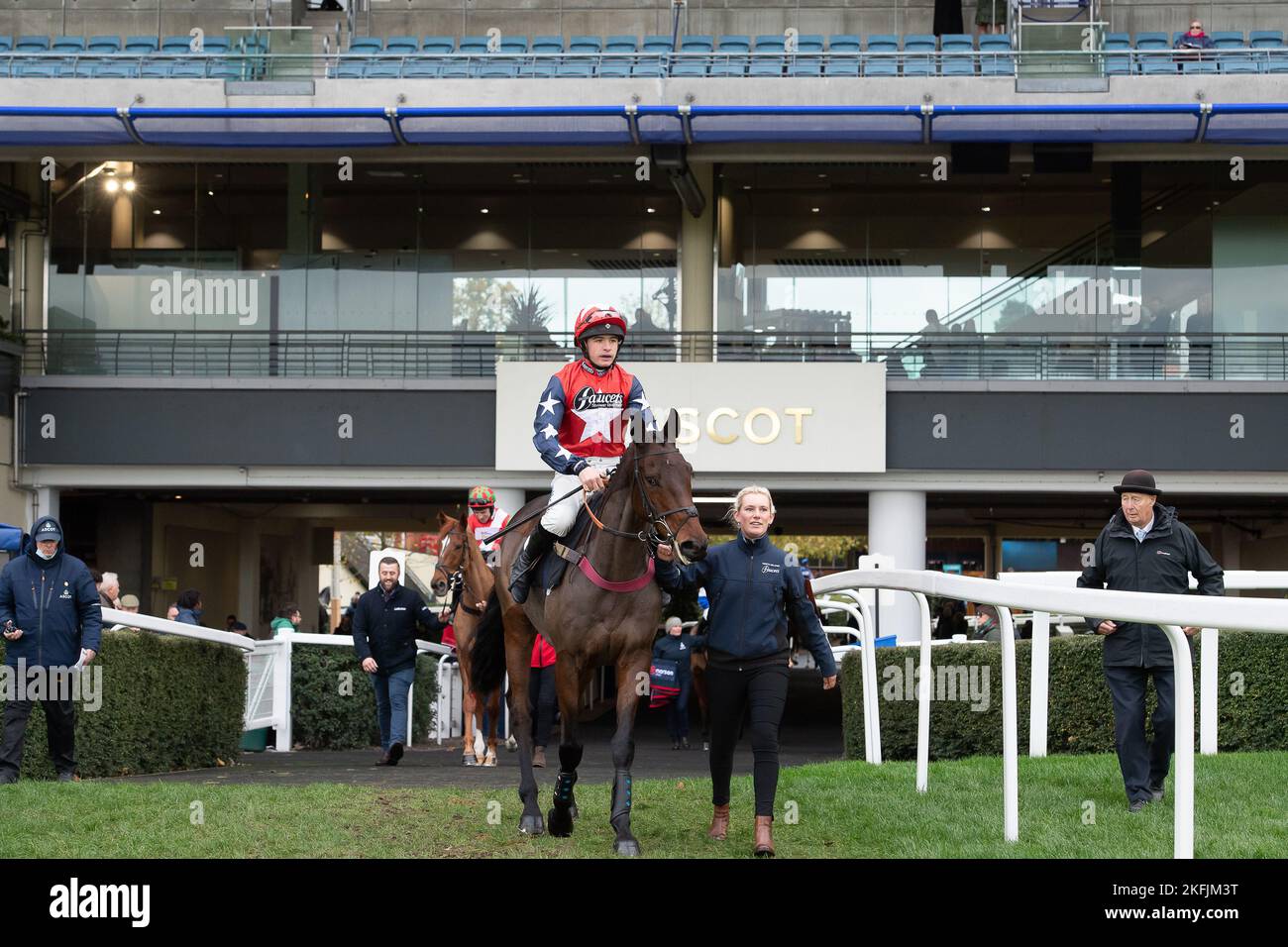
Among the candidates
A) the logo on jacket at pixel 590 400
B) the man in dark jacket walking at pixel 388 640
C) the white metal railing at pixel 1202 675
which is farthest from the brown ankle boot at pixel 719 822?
the man in dark jacket walking at pixel 388 640

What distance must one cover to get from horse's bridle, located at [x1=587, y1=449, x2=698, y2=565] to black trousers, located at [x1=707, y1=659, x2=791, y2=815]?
0.58 m

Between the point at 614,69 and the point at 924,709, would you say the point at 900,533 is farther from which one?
the point at 924,709

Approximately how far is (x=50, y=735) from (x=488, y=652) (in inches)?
122

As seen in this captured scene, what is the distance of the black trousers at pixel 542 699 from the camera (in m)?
11.7

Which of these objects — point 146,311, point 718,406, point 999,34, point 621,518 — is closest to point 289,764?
point 621,518

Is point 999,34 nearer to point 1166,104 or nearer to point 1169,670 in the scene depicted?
point 1166,104

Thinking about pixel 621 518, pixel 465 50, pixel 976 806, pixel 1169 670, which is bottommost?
pixel 976 806

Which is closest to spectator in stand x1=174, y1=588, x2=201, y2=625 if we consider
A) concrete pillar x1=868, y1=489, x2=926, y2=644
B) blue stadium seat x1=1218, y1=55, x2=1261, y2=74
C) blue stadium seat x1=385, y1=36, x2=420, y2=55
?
concrete pillar x1=868, y1=489, x2=926, y2=644

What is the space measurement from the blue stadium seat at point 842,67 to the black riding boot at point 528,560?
61.3 feet

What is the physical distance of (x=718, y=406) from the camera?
966 inches

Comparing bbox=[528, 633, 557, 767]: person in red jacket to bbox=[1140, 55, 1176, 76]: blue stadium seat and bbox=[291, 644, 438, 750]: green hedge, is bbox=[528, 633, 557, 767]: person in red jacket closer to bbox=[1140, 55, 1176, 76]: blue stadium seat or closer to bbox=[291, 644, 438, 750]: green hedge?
bbox=[291, 644, 438, 750]: green hedge

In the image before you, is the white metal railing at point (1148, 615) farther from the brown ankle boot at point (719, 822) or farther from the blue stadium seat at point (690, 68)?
the blue stadium seat at point (690, 68)

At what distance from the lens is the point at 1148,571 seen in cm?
724

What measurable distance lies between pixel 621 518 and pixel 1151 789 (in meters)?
2.64
